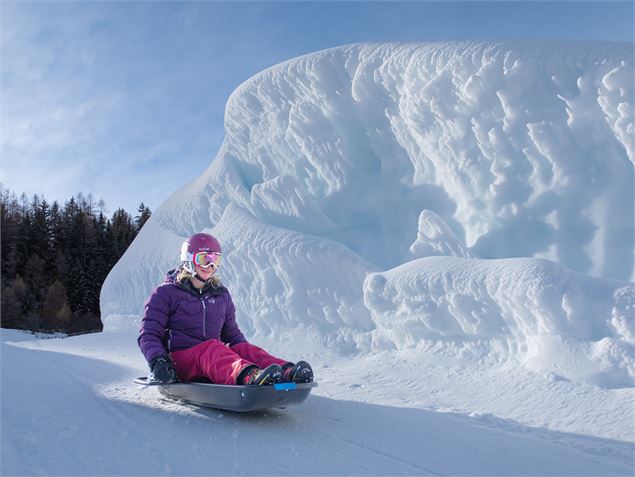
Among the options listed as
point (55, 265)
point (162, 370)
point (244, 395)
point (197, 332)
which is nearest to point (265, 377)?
point (244, 395)

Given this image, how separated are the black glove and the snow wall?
9.52ft

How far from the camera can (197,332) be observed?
3.42 m

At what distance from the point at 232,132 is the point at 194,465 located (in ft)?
24.7

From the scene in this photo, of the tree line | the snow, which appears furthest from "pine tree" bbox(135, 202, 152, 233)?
the snow

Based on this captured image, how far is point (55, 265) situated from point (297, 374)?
32647 millimetres

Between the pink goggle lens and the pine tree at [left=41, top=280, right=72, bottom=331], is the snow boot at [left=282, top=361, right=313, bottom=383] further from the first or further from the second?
the pine tree at [left=41, top=280, right=72, bottom=331]

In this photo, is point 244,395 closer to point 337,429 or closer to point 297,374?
point 297,374

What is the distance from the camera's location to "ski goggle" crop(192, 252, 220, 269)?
3.42 m

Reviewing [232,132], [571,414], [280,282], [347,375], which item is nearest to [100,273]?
[232,132]

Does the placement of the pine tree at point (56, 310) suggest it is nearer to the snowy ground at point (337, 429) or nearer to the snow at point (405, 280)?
the snow at point (405, 280)

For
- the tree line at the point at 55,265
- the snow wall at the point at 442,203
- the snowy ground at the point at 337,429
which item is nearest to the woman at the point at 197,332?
the snowy ground at the point at 337,429

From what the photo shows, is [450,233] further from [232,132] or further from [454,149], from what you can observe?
[232,132]

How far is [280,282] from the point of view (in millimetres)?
6945

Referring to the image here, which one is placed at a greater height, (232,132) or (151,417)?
(232,132)
